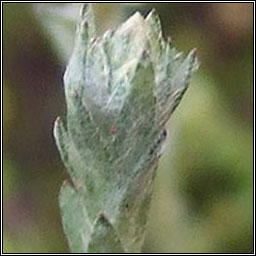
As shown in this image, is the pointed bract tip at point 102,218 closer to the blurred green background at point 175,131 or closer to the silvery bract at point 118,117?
the silvery bract at point 118,117

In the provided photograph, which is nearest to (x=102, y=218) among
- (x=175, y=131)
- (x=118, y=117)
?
(x=118, y=117)

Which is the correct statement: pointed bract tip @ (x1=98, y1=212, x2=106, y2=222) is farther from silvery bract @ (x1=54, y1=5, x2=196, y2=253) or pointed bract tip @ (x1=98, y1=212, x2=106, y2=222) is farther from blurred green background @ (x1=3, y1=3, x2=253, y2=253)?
blurred green background @ (x1=3, y1=3, x2=253, y2=253)

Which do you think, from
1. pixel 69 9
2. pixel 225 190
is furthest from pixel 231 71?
pixel 69 9

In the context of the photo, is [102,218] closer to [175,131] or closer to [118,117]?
[118,117]

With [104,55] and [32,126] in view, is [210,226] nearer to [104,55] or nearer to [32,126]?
[32,126]

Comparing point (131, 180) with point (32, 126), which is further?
point (32, 126)

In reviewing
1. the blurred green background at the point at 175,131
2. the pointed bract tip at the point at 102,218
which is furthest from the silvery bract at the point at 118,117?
the blurred green background at the point at 175,131

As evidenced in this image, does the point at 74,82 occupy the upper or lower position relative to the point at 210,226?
upper

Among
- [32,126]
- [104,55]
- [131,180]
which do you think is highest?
[104,55]
